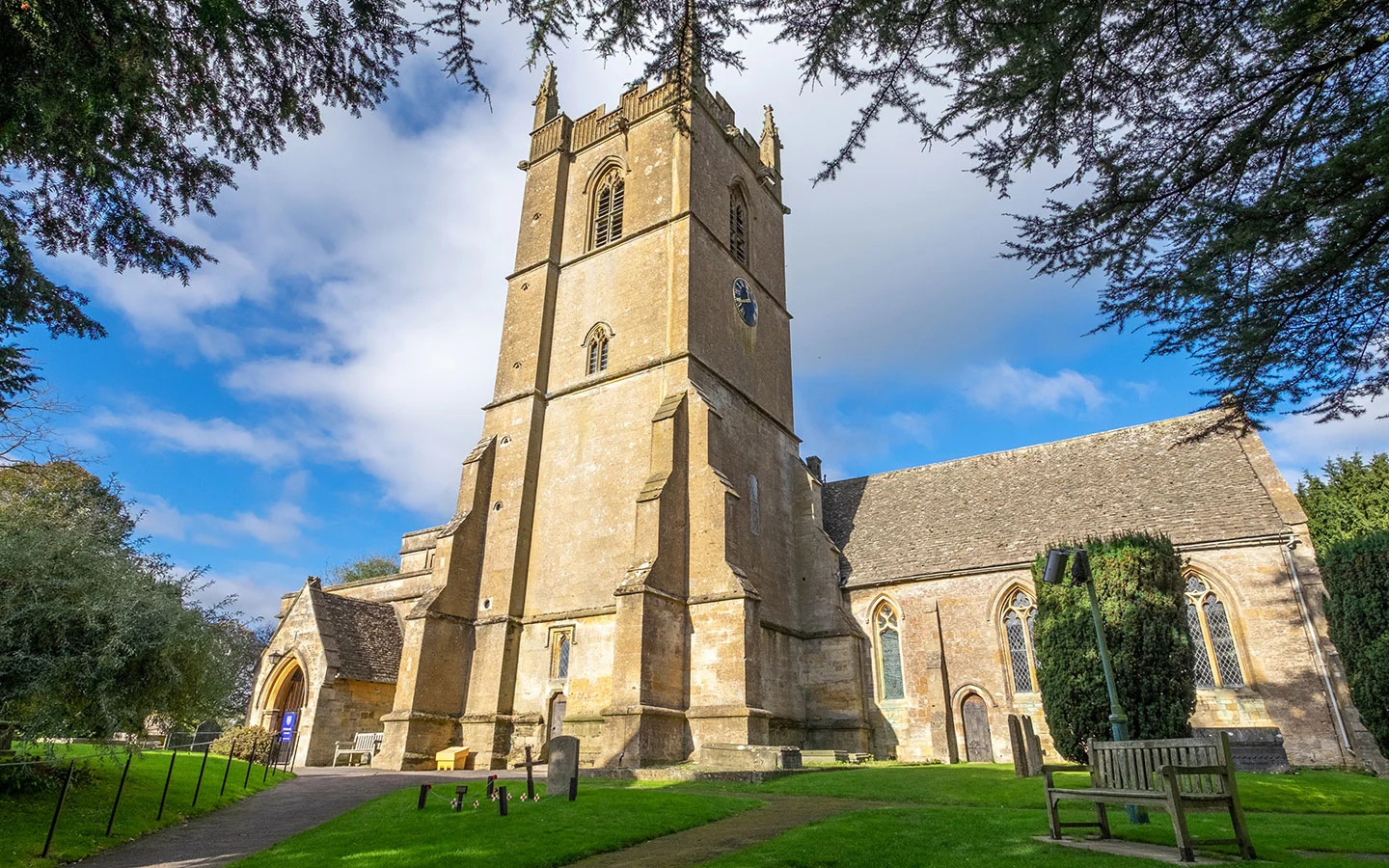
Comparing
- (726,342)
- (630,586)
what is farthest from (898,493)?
(630,586)

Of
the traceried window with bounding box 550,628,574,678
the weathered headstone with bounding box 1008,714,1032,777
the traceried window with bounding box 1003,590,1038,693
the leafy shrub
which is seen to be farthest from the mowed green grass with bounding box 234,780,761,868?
the traceried window with bounding box 1003,590,1038,693

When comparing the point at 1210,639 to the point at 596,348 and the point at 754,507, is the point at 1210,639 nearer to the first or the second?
the point at 754,507

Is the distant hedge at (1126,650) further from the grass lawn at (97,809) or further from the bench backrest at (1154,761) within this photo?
the grass lawn at (97,809)

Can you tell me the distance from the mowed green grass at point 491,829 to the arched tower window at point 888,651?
40.0 ft

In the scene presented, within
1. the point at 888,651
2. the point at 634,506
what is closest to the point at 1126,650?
the point at 888,651

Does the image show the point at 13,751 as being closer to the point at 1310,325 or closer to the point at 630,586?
the point at 630,586

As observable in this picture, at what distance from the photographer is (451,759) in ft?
62.7

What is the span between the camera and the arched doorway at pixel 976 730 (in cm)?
2147

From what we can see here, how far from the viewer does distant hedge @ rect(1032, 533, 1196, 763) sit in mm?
14430

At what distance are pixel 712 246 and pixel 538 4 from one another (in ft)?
68.6

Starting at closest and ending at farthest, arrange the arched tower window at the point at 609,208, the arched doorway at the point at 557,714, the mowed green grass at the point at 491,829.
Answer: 1. the mowed green grass at the point at 491,829
2. the arched doorway at the point at 557,714
3. the arched tower window at the point at 609,208

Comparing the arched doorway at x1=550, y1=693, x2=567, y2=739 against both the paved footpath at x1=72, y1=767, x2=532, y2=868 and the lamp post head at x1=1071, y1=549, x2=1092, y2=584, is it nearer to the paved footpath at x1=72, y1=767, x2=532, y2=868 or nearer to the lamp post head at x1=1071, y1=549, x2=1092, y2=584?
the paved footpath at x1=72, y1=767, x2=532, y2=868

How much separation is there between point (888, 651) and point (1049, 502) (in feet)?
23.8

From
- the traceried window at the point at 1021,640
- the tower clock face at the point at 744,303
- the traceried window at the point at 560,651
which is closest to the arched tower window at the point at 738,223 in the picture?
the tower clock face at the point at 744,303
